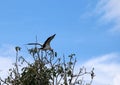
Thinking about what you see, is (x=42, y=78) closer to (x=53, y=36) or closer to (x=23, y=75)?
(x=23, y=75)

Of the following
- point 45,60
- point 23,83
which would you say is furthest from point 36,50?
point 23,83

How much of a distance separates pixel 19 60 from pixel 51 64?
201 cm

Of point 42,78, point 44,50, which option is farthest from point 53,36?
point 42,78

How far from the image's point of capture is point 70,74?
19.8 metres

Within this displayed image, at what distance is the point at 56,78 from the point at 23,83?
1.79 meters

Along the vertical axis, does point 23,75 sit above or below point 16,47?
below

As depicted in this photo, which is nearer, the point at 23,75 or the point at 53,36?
the point at 53,36

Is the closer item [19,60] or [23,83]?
[23,83]

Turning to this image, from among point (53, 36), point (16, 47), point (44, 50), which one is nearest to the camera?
point (53, 36)

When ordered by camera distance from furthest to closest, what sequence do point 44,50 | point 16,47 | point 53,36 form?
point 16,47, point 44,50, point 53,36

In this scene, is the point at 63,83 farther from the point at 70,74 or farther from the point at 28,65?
the point at 28,65

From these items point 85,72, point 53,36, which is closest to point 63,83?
point 85,72

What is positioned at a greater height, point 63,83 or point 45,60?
point 45,60

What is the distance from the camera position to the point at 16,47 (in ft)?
65.9
